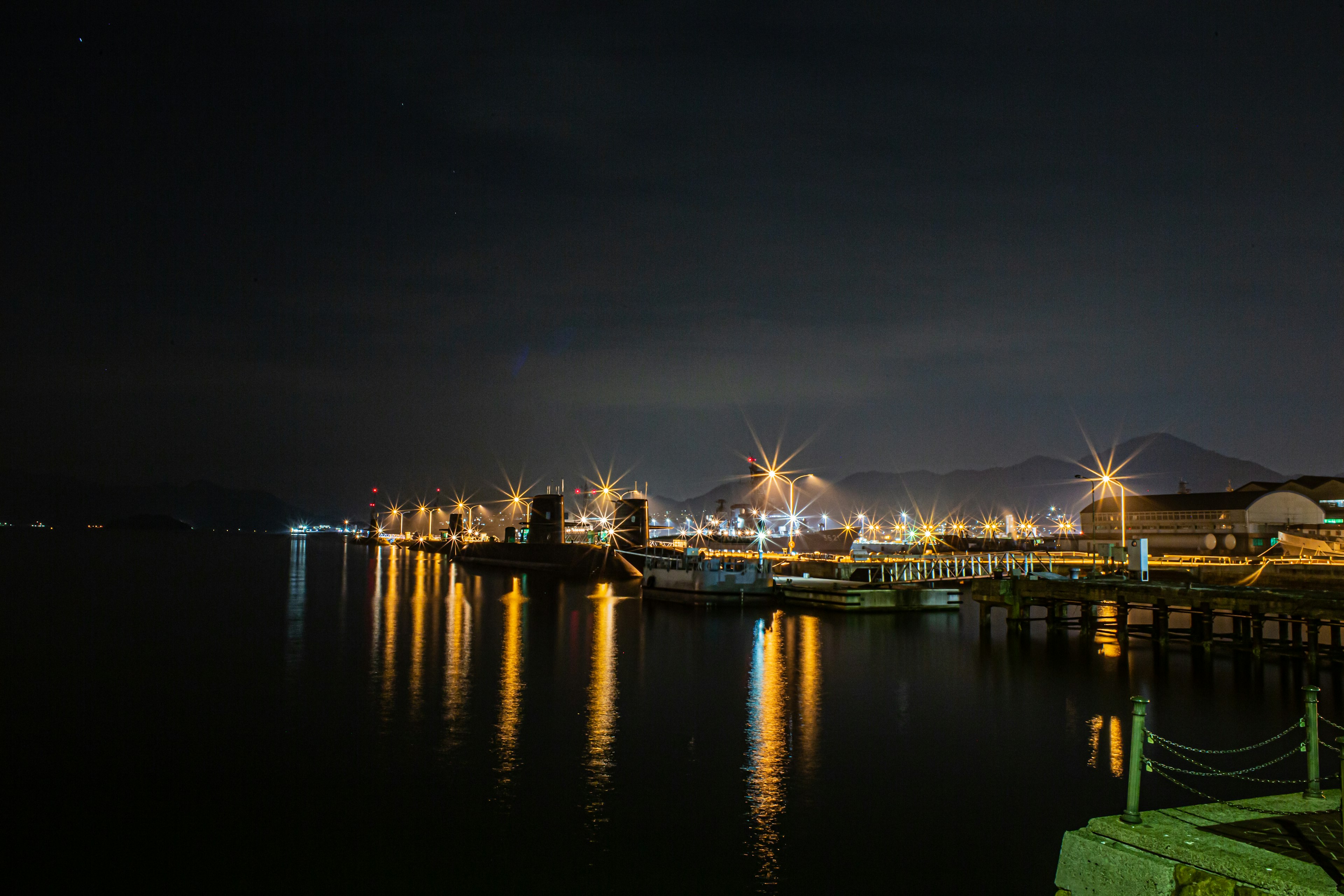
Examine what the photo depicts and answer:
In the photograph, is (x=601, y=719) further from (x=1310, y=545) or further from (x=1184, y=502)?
(x=1184, y=502)

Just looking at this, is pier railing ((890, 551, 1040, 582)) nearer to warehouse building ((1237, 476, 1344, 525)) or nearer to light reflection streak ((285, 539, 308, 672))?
light reflection streak ((285, 539, 308, 672))

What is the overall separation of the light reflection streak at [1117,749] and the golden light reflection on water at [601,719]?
39.7 feet

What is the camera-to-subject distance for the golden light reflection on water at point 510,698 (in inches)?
854

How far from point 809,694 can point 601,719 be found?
7.98 meters

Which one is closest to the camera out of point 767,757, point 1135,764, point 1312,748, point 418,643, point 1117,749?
point 1135,764

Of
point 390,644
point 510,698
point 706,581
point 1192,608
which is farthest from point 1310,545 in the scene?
point 390,644

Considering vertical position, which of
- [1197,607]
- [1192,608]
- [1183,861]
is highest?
[1183,861]

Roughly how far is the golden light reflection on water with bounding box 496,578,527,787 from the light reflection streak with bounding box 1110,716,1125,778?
14427 mm

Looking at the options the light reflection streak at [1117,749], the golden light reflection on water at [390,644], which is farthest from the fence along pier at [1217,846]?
the golden light reflection on water at [390,644]

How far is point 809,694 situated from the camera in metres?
30.4

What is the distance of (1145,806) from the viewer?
680 inches

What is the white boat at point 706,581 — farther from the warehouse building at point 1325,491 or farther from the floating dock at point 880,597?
the warehouse building at point 1325,491

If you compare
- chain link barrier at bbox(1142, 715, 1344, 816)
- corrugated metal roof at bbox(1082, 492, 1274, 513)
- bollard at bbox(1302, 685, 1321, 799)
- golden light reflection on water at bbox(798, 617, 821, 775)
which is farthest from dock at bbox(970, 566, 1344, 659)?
corrugated metal roof at bbox(1082, 492, 1274, 513)

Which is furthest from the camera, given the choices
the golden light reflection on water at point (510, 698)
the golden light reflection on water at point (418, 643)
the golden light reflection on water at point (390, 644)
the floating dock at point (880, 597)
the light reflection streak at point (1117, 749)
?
the floating dock at point (880, 597)
